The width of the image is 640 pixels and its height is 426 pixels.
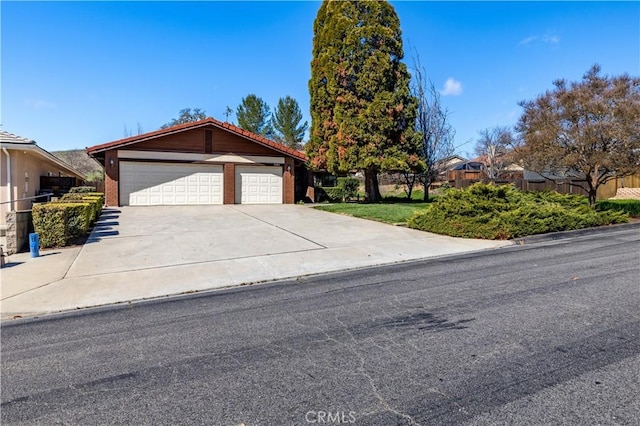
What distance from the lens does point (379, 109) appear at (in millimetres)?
18000

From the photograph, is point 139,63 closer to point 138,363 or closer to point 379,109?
point 379,109

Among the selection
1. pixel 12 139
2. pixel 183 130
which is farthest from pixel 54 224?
pixel 183 130

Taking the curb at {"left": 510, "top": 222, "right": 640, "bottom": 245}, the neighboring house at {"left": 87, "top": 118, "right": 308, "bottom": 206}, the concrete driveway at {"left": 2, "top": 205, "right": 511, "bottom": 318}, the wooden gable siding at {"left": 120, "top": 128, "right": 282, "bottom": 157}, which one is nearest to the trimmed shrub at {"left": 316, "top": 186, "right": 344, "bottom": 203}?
the neighboring house at {"left": 87, "top": 118, "right": 308, "bottom": 206}

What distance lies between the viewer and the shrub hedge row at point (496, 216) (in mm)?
9625

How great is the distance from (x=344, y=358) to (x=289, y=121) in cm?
3674

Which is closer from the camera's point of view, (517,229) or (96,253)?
(96,253)

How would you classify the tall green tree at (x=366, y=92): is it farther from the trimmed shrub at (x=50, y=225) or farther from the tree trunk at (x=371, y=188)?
the trimmed shrub at (x=50, y=225)

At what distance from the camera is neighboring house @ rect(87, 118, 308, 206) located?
17.8m

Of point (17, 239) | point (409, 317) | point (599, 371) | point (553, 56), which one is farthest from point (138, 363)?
point (553, 56)

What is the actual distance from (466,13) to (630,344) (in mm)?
14450

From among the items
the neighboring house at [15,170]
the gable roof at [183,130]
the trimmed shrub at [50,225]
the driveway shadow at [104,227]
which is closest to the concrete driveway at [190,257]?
the driveway shadow at [104,227]

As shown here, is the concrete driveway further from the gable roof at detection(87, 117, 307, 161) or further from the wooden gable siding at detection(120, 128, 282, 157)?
the wooden gable siding at detection(120, 128, 282, 157)

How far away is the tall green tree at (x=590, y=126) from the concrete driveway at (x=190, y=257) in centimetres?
566

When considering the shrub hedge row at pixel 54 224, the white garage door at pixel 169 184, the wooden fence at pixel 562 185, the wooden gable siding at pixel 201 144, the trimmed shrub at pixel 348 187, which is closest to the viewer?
the shrub hedge row at pixel 54 224
